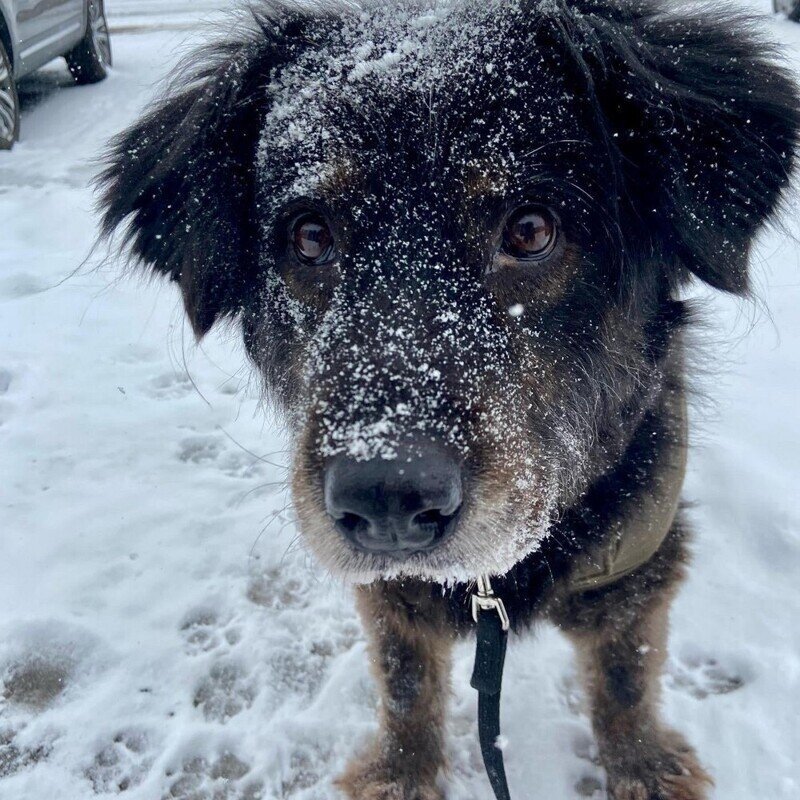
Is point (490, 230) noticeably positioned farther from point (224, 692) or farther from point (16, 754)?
point (16, 754)

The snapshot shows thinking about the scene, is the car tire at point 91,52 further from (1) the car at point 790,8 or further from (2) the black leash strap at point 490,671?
(2) the black leash strap at point 490,671

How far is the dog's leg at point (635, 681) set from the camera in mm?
2312

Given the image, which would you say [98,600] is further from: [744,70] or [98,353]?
[744,70]

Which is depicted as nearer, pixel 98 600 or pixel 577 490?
A: pixel 577 490

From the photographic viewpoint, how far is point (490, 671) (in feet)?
7.00

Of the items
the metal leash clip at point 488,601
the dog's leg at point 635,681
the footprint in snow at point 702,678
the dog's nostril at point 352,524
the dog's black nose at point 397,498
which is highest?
the dog's black nose at point 397,498

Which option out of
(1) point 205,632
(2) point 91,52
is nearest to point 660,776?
(1) point 205,632

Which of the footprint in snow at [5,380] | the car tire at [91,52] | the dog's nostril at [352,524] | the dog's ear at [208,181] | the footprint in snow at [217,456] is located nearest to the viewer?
the dog's nostril at [352,524]

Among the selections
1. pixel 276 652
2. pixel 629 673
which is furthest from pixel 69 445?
pixel 629 673

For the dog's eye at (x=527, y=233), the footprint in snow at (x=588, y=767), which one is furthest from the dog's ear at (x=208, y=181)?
the footprint in snow at (x=588, y=767)

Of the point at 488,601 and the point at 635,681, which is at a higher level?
the point at 488,601

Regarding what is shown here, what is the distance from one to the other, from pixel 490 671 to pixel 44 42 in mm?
8710

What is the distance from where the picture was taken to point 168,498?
11.9ft

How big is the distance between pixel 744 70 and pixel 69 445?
3.48m
